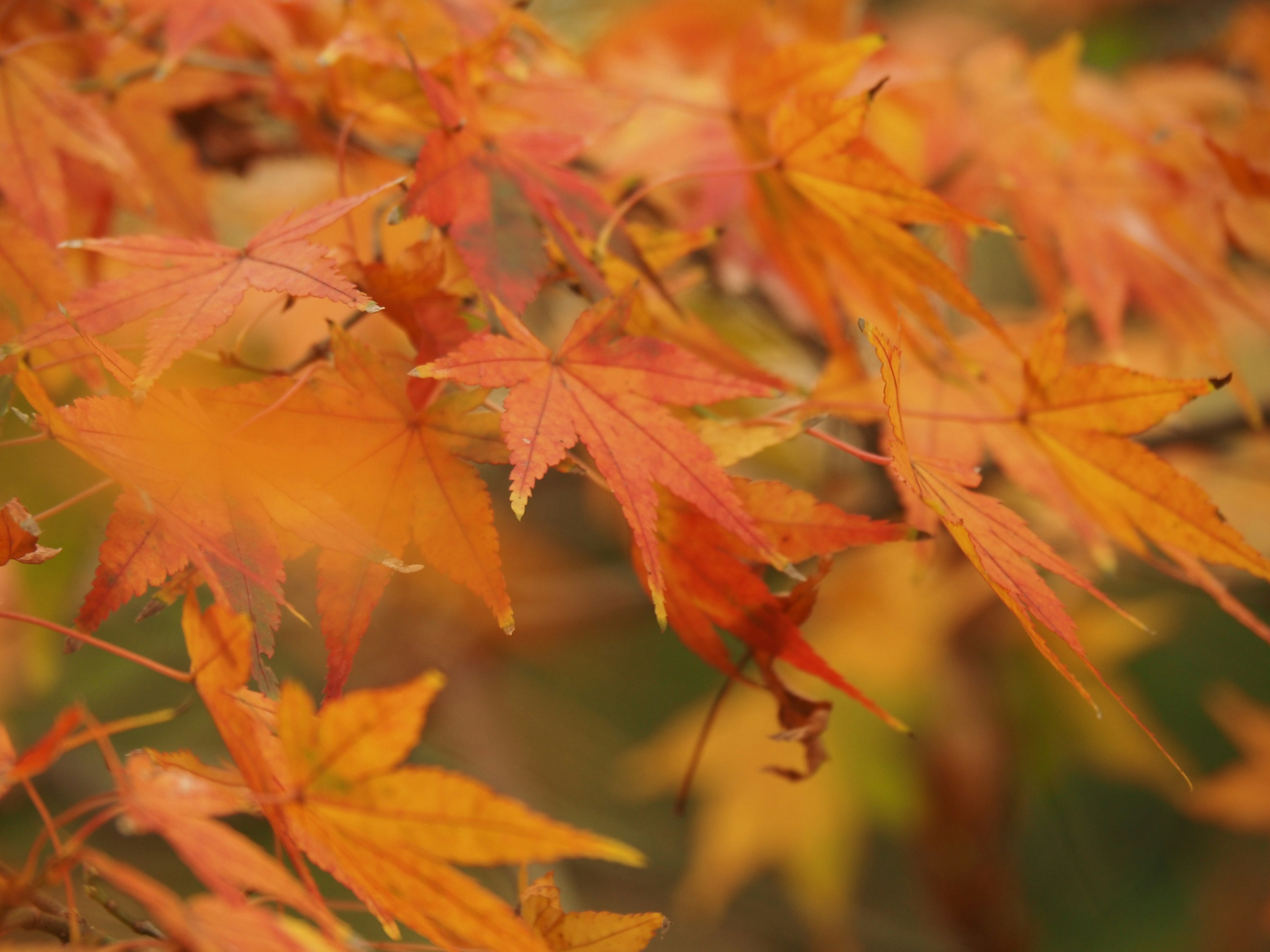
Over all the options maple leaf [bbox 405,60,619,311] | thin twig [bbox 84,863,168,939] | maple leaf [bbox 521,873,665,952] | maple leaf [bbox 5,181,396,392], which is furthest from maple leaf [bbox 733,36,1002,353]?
thin twig [bbox 84,863,168,939]

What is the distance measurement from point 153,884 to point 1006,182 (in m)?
0.71

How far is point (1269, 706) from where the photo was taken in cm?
176

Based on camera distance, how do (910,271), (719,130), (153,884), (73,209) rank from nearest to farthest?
(153,884) < (910,271) < (73,209) < (719,130)

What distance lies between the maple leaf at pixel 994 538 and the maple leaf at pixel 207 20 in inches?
19.2

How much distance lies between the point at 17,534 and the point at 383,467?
0.48 feet

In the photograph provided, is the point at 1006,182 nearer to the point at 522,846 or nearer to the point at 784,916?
the point at 522,846

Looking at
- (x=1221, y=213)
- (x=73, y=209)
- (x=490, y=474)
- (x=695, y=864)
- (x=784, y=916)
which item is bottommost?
(x=784, y=916)

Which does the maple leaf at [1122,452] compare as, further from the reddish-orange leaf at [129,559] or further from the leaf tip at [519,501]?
the reddish-orange leaf at [129,559]

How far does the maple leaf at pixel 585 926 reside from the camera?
36 cm

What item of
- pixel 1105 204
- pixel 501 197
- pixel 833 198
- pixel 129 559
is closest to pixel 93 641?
pixel 129 559

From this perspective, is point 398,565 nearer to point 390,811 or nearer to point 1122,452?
point 390,811

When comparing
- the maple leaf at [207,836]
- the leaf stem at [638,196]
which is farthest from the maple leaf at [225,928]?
the leaf stem at [638,196]

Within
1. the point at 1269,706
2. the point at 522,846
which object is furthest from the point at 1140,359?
the point at 522,846

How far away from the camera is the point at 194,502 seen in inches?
15.1
